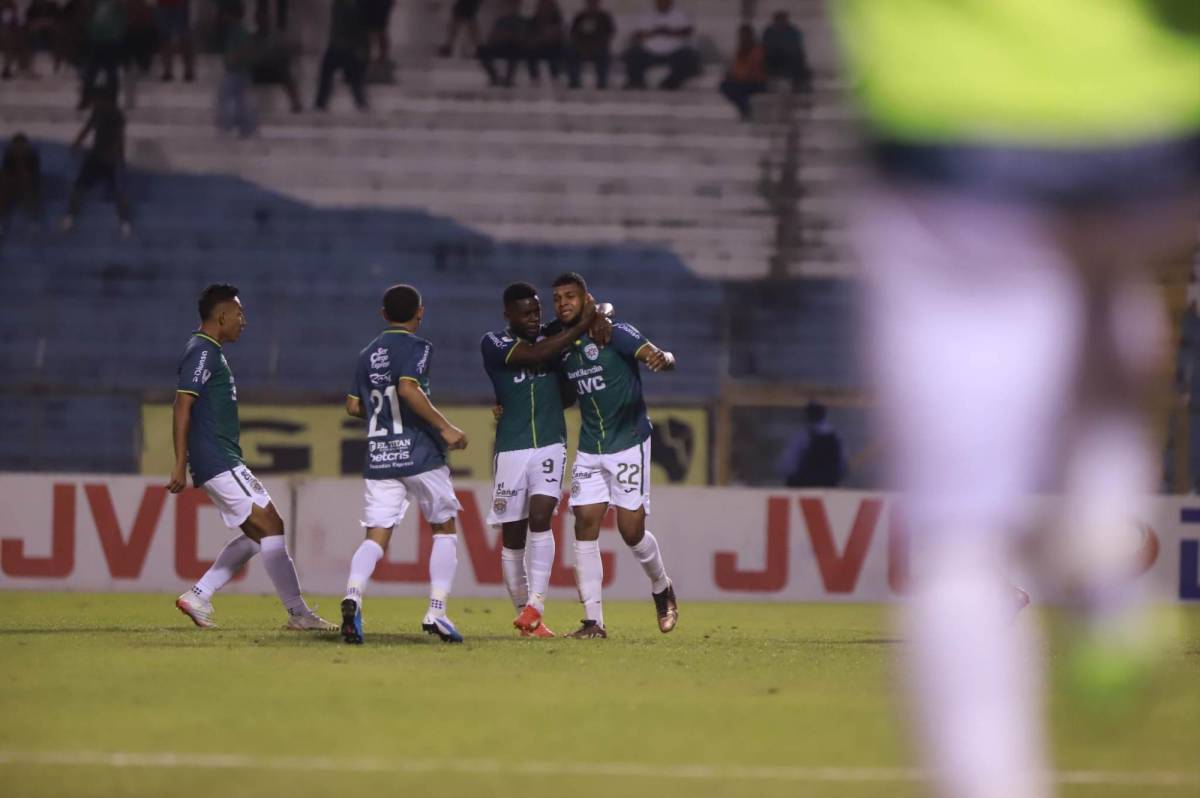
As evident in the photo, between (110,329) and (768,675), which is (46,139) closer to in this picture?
(110,329)

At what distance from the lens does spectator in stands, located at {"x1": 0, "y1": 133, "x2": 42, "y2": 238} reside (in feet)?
68.9

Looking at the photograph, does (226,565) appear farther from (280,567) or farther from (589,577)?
(589,577)

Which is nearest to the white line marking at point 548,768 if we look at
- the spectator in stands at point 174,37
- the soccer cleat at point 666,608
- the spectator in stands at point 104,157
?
the soccer cleat at point 666,608

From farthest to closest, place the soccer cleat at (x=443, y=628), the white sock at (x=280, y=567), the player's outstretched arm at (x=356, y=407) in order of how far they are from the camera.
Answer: the white sock at (x=280, y=567)
the player's outstretched arm at (x=356, y=407)
the soccer cleat at (x=443, y=628)

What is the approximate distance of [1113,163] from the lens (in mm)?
2654

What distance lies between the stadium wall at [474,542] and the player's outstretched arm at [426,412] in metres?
5.63

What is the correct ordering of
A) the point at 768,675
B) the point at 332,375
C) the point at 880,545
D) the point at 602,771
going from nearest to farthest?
the point at 602,771 → the point at 768,675 → the point at 880,545 → the point at 332,375

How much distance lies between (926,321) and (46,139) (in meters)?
20.3

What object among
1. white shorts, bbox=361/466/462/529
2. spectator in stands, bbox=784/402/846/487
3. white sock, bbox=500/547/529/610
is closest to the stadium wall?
spectator in stands, bbox=784/402/846/487

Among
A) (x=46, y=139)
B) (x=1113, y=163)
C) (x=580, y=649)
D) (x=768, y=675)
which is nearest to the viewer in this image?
(x=1113, y=163)

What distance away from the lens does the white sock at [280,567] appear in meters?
10.0

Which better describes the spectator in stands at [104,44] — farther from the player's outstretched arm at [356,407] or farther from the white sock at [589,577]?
the white sock at [589,577]

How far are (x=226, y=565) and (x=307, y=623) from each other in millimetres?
545

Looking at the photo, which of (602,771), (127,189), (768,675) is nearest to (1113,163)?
(602,771)
